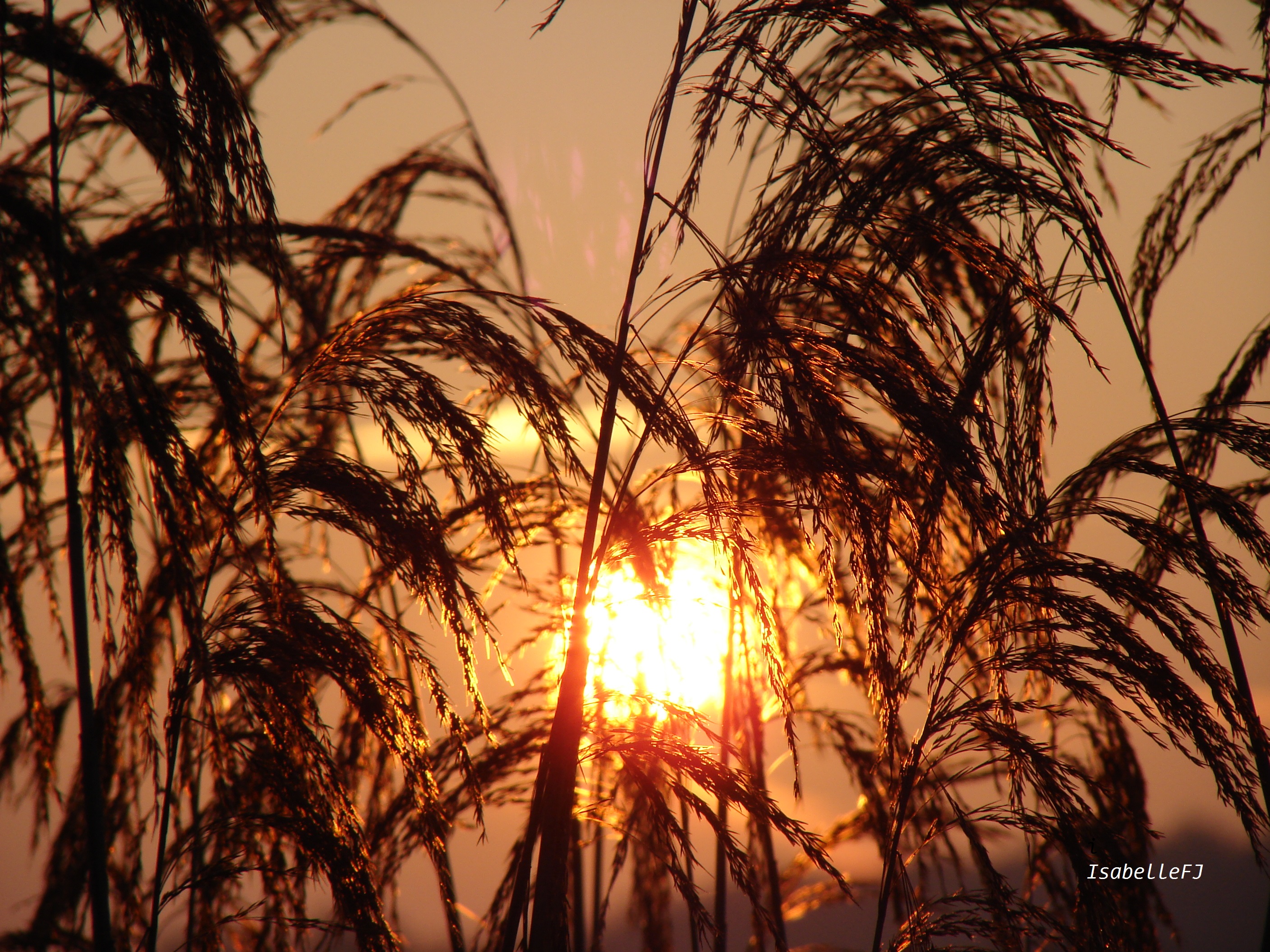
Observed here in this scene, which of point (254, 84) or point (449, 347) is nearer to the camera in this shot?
point (449, 347)

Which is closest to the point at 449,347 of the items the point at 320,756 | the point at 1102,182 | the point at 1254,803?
the point at 320,756

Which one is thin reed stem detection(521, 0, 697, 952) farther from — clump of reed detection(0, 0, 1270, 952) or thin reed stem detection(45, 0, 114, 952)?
thin reed stem detection(45, 0, 114, 952)

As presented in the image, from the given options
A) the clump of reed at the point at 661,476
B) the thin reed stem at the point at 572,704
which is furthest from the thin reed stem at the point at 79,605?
the thin reed stem at the point at 572,704

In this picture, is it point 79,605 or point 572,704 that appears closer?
point 79,605

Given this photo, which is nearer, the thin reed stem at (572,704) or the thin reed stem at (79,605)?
the thin reed stem at (79,605)

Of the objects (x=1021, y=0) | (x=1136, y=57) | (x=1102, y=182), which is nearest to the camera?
(x=1136, y=57)

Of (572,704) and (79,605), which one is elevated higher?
(79,605)

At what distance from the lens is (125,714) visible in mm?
2496

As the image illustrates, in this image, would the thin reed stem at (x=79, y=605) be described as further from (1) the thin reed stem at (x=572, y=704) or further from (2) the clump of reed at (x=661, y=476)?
(1) the thin reed stem at (x=572, y=704)

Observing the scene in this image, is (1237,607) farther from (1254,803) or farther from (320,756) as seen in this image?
(320,756)

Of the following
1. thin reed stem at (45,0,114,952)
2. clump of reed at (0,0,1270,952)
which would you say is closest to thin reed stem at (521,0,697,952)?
clump of reed at (0,0,1270,952)

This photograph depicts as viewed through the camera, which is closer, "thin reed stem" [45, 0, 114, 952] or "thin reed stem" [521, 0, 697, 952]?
"thin reed stem" [45, 0, 114, 952]

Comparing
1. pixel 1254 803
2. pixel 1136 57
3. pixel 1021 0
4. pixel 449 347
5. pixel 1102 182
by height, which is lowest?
pixel 1254 803

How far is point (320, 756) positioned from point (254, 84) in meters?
2.16
